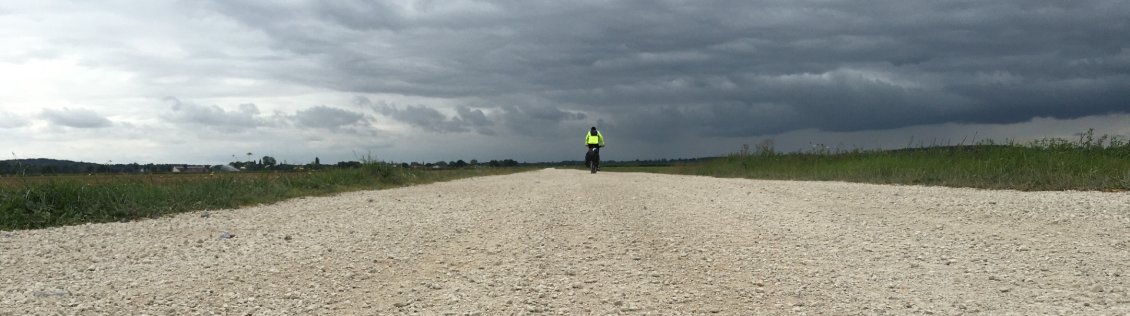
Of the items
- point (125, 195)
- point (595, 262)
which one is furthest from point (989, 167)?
point (125, 195)

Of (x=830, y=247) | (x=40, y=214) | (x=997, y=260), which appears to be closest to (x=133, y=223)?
(x=40, y=214)

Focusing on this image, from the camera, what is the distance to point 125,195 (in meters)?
12.4

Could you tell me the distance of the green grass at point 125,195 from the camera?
11.1 meters

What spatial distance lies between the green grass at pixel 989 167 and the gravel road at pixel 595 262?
4198 millimetres

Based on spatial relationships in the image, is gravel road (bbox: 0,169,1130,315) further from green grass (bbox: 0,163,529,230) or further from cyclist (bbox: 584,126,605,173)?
cyclist (bbox: 584,126,605,173)

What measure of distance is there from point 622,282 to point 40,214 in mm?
9017

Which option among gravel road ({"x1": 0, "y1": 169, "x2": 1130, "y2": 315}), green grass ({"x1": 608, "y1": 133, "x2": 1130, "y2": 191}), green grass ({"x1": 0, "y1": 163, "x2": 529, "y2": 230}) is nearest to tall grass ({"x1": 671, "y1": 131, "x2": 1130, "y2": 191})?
green grass ({"x1": 608, "y1": 133, "x2": 1130, "y2": 191})

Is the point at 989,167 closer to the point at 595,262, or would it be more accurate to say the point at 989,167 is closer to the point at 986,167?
the point at 986,167

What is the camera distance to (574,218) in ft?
33.9

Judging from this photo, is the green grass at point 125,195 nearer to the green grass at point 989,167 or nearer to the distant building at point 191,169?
the distant building at point 191,169

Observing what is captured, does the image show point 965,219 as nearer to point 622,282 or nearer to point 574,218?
point 574,218

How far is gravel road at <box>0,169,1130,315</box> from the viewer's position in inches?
216

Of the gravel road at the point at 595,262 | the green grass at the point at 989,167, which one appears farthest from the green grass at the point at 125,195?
the green grass at the point at 989,167

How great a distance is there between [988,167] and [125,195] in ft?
60.8
